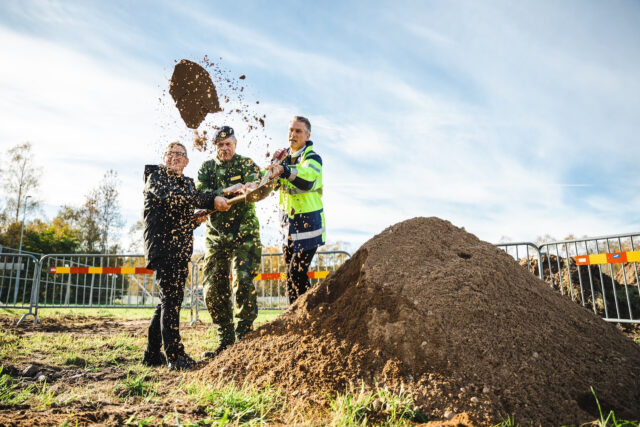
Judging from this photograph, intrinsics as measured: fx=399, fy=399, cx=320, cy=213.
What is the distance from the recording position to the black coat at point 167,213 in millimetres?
3779

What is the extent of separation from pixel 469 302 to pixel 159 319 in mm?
2935

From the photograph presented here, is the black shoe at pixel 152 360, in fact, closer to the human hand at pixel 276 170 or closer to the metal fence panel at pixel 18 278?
the human hand at pixel 276 170

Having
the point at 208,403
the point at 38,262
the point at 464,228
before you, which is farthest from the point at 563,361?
the point at 38,262

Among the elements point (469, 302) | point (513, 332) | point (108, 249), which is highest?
point (108, 249)

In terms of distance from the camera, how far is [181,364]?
3639mm

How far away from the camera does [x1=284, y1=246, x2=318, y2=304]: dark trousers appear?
13.0ft

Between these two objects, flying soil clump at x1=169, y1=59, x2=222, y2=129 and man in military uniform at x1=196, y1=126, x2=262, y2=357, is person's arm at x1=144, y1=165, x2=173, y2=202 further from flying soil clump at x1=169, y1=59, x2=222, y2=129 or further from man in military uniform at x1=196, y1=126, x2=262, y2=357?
flying soil clump at x1=169, y1=59, x2=222, y2=129

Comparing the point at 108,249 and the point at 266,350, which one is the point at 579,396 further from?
the point at 108,249

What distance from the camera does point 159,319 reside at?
157 inches

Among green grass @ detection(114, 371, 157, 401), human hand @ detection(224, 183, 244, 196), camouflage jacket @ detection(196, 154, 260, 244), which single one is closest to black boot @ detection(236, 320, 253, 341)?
camouflage jacket @ detection(196, 154, 260, 244)

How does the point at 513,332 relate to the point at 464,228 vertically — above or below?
below

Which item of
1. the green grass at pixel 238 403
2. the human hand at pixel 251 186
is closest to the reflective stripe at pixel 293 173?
the human hand at pixel 251 186

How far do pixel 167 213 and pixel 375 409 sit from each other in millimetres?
2662

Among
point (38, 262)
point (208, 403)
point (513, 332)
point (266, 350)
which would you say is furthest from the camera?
point (38, 262)
